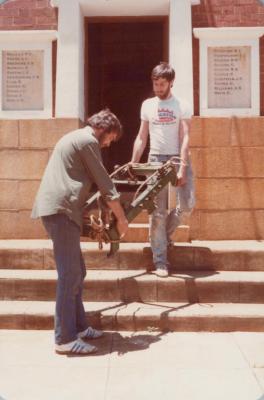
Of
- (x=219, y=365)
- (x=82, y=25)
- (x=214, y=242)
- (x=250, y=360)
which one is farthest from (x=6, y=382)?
(x=82, y=25)

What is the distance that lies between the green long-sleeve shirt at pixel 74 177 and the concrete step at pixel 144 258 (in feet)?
5.06

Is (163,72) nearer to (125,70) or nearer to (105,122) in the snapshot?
(105,122)

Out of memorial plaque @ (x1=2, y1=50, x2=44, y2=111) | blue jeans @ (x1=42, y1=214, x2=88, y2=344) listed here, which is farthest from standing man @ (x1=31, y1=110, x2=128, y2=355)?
memorial plaque @ (x1=2, y1=50, x2=44, y2=111)

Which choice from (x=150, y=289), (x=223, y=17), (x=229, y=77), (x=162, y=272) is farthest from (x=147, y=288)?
(x=223, y=17)

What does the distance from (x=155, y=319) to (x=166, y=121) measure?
1922 mm

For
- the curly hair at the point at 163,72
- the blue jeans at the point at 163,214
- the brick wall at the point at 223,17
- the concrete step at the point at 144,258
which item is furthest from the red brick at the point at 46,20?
the concrete step at the point at 144,258

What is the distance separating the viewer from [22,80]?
21.0 ft

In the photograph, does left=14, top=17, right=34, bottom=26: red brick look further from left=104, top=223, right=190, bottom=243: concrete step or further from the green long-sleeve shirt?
the green long-sleeve shirt

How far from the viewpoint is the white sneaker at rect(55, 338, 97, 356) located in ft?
12.9

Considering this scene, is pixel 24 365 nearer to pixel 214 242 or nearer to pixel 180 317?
pixel 180 317

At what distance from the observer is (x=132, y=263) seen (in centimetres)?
530

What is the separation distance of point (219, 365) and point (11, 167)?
3.62 meters

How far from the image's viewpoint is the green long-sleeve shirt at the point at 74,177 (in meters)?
3.75

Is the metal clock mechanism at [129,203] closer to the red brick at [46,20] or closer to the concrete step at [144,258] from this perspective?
the concrete step at [144,258]
